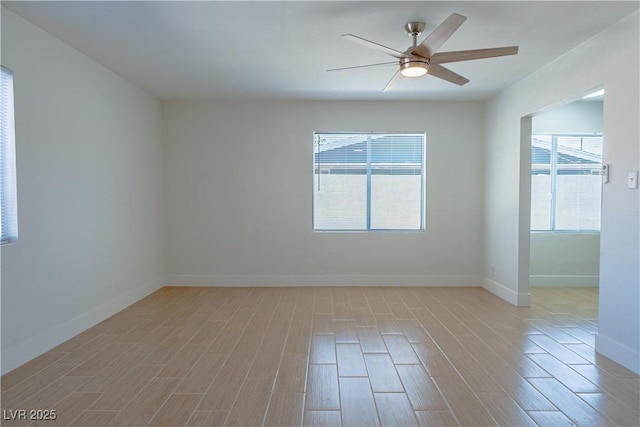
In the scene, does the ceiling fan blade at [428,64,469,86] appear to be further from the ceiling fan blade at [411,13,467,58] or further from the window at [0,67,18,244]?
the window at [0,67,18,244]

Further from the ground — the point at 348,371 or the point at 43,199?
the point at 43,199

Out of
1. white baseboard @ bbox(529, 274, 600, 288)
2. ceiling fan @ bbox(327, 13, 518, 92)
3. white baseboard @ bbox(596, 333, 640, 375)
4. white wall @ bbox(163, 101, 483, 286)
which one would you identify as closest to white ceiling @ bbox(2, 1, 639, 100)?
ceiling fan @ bbox(327, 13, 518, 92)

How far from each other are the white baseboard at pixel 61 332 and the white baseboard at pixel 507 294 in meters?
4.54

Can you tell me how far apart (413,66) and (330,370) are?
91.9 inches

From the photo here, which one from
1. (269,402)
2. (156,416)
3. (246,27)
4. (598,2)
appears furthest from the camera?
(246,27)

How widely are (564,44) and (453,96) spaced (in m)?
1.76

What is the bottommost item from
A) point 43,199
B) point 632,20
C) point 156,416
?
point 156,416

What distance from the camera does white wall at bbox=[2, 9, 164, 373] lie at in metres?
2.83

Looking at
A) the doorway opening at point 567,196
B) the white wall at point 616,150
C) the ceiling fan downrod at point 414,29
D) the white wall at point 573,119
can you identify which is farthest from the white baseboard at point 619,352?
the white wall at point 573,119

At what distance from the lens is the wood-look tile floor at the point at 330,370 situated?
7.13 feet

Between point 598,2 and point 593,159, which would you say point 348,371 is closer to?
point 598,2

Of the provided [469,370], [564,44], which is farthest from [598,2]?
[469,370]

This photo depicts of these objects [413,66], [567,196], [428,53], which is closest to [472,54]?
[428,53]

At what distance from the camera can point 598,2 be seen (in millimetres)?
2572
